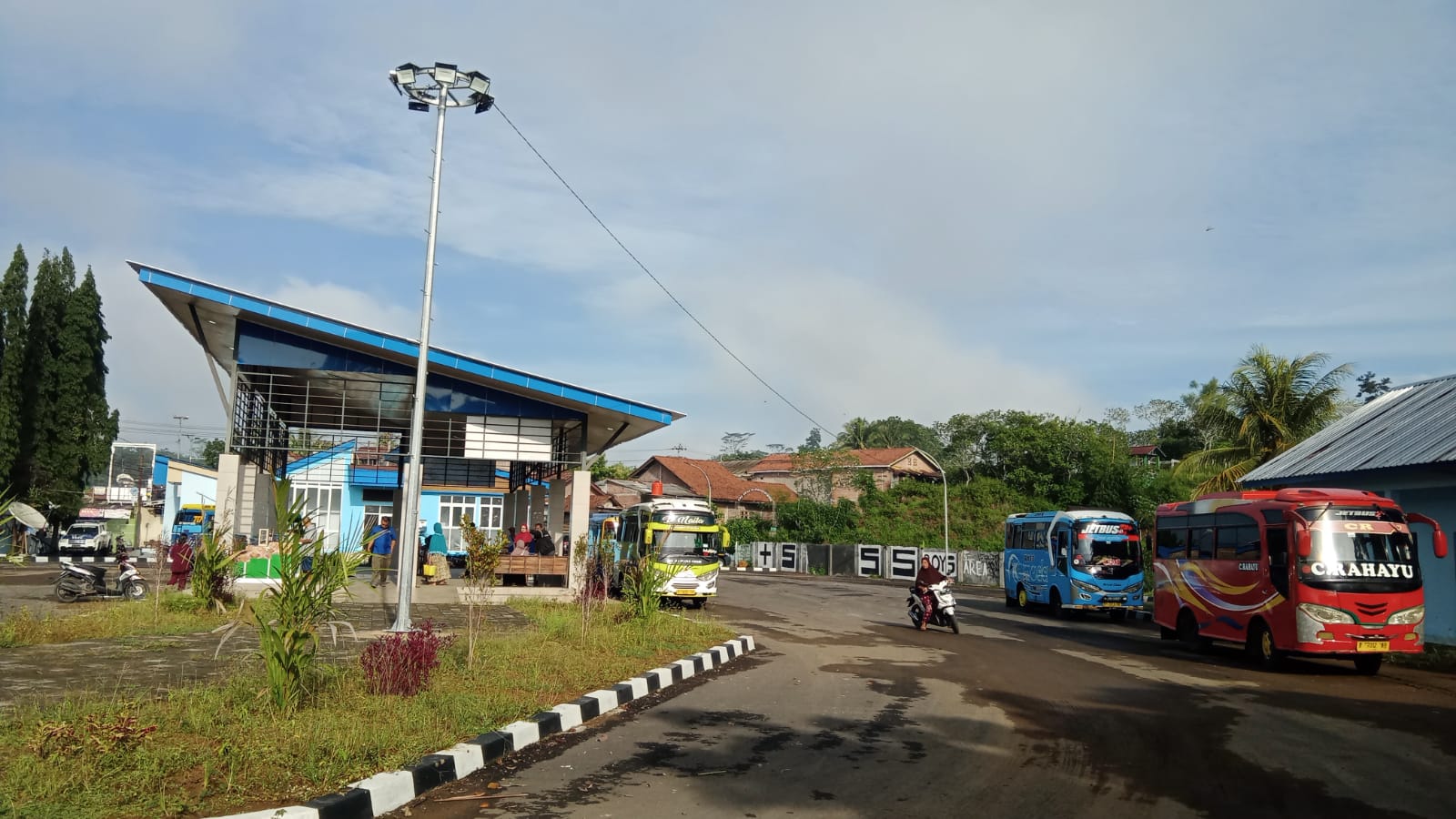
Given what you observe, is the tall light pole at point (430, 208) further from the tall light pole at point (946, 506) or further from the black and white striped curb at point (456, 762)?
the tall light pole at point (946, 506)

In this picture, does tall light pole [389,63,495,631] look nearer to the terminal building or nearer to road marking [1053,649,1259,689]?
the terminal building

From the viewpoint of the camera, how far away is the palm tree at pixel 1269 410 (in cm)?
2625

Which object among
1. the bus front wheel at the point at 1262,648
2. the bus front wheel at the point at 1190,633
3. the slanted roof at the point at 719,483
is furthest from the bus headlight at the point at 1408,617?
the slanted roof at the point at 719,483

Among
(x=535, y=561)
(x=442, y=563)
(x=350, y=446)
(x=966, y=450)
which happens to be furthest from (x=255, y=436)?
(x=966, y=450)

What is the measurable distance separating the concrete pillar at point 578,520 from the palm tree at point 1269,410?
53.6ft

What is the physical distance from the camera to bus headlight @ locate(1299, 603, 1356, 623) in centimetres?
1330

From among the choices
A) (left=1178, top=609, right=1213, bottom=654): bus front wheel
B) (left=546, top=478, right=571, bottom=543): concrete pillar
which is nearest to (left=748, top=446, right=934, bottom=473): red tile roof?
(left=546, top=478, right=571, bottom=543): concrete pillar

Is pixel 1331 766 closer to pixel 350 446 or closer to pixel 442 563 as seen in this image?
pixel 442 563

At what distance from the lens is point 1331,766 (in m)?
7.51

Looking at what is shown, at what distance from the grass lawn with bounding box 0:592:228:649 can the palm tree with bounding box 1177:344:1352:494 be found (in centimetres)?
2388

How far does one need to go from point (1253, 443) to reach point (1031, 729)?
21696 mm

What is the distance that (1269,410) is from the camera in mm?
26781

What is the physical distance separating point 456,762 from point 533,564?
57.1ft

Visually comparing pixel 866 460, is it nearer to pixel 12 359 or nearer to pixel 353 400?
pixel 353 400
